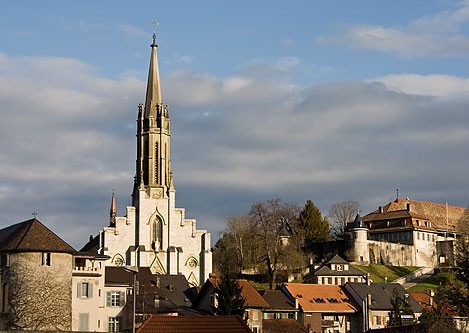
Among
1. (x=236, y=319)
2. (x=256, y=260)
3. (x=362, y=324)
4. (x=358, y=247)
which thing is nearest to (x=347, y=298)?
(x=362, y=324)

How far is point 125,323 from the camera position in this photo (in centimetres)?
7775

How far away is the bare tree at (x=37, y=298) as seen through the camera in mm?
69438

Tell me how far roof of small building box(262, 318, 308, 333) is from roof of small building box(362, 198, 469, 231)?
72326mm

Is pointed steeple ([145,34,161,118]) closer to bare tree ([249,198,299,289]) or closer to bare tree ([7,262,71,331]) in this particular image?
bare tree ([249,198,299,289])

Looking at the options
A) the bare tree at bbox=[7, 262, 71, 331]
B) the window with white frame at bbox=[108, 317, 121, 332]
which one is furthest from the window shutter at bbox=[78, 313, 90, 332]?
the window with white frame at bbox=[108, 317, 121, 332]

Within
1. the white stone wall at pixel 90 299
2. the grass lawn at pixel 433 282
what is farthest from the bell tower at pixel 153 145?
the white stone wall at pixel 90 299

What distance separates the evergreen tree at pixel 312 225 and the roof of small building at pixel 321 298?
150 feet

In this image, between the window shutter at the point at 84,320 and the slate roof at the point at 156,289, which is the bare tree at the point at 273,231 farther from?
the window shutter at the point at 84,320

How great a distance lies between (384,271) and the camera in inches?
5787

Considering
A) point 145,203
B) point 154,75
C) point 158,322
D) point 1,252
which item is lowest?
point 158,322

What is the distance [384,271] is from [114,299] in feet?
246

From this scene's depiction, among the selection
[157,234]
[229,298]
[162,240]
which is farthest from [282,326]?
[157,234]

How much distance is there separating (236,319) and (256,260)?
82.9 m

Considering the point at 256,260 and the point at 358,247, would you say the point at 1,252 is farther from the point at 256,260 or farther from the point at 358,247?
the point at 358,247
